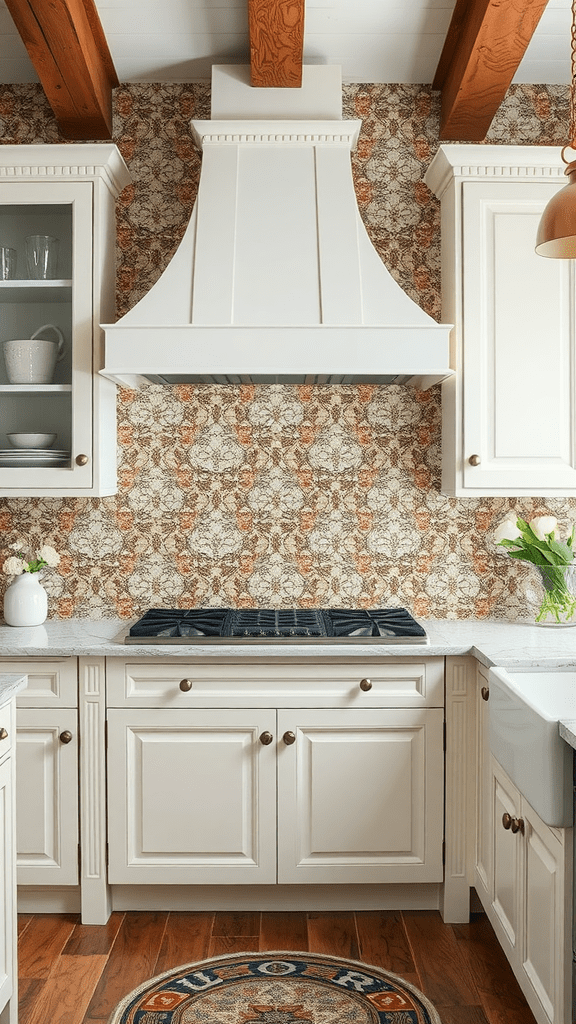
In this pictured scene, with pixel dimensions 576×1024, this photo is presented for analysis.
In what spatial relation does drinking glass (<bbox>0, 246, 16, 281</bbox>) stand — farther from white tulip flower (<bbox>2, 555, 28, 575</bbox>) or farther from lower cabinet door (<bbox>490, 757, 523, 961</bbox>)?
lower cabinet door (<bbox>490, 757, 523, 961</bbox>)

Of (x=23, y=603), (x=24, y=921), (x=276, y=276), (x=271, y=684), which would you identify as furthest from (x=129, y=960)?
(x=276, y=276)

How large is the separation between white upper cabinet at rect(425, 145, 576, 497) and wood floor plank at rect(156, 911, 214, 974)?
5.36 feet

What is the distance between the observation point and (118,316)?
3.21 meters

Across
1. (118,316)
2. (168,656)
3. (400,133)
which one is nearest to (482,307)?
(400,133)

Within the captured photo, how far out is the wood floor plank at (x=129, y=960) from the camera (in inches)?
89.7

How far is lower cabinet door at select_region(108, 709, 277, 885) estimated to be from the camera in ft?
8.82

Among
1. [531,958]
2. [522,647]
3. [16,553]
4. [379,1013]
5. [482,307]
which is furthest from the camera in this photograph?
[16,553]

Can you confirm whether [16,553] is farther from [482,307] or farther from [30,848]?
[482,307]

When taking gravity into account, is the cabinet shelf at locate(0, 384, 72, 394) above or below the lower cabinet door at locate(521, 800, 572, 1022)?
above

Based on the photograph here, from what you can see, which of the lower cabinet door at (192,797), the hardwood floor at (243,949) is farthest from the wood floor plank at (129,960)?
the lower cabinet door at (192,797)

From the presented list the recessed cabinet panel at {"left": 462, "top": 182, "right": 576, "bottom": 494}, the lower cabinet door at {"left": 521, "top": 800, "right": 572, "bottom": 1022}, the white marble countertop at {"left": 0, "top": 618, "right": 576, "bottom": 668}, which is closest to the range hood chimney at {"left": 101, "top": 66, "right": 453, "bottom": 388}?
the recessed cabinet panel at {"left": 462, "top": 182, "right": 576, "bottom": 494}

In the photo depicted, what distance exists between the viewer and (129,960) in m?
2.49

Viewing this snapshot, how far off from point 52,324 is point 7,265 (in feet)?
0.82

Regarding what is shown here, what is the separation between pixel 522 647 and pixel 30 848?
1642mm
